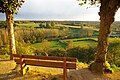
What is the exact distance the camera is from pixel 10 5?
2180 cm

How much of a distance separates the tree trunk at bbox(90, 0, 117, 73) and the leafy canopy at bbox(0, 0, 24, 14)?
→ 760 centimetres

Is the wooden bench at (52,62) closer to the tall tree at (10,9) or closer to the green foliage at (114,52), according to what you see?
the tall tree at (10,9)

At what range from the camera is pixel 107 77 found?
16.9 meters

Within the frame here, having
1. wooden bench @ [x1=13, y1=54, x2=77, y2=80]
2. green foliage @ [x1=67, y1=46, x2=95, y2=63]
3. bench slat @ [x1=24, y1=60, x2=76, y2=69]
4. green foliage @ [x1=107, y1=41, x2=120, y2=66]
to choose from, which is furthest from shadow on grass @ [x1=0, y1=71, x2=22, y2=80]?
green foliage @ [x1=67, y1=46, x2=95, y2=63]

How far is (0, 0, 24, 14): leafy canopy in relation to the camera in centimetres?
2152

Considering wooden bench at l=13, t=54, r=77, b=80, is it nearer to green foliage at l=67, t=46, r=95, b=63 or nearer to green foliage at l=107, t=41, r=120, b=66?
green foliage at l=107, t=41, r=120, b=66

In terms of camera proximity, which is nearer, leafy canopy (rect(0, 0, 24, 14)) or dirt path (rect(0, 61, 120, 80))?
dirt path (rect(0, 61, 120, 80))

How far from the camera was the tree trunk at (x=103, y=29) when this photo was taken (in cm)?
1712

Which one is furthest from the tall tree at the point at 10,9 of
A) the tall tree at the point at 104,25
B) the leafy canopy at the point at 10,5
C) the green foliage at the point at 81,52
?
the green foliage at the point at 81,52

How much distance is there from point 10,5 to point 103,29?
26.3ft

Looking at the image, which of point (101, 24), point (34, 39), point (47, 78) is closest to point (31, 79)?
point (47, 78)

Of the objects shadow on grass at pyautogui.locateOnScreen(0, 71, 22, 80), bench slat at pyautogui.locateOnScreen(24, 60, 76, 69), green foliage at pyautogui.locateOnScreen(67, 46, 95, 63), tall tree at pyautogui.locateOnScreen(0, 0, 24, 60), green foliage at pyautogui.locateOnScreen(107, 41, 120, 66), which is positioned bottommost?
green foliage at pyautogui.locateOnScreen(67, 46, 95, 63)

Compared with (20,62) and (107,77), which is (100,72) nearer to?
(107,77)

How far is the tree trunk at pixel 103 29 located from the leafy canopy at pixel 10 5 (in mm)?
7604
